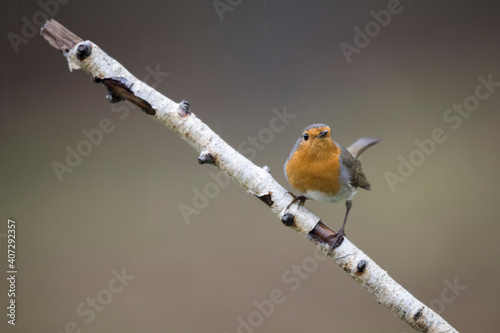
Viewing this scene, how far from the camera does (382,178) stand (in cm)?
258

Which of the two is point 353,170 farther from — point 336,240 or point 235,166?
point 235,166

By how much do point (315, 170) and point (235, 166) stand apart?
24cm

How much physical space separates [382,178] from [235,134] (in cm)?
91

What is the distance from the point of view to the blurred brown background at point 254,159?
236 centimetres

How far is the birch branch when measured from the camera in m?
1.17

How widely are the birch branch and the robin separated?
0.04 meters

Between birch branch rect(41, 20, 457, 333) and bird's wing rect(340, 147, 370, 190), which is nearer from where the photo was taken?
birch branch rect(41, 20, 457, 333)

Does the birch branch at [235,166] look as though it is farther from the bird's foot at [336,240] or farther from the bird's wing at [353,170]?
the bird's wing at [353,170]

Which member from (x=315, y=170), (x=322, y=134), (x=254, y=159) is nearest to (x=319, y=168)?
(x=315, y=170)

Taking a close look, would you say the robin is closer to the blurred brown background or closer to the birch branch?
the birch branch

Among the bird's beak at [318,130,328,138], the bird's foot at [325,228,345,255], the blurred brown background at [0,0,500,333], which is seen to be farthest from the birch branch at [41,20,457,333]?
the blurred brown background at [0,0,500,333]

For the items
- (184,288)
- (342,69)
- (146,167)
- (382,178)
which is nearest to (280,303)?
(184,288)

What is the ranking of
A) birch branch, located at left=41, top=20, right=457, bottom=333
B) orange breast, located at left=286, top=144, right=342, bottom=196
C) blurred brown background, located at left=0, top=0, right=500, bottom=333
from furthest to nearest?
A: blurred brown background, located at left=0, top=0, right=500, bottom=333, orange breast, located at left=286, top=144, right=342, bottom=196, birch branch, located at left=41, top=20, right=457, bottom=333

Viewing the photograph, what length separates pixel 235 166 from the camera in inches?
50.6
